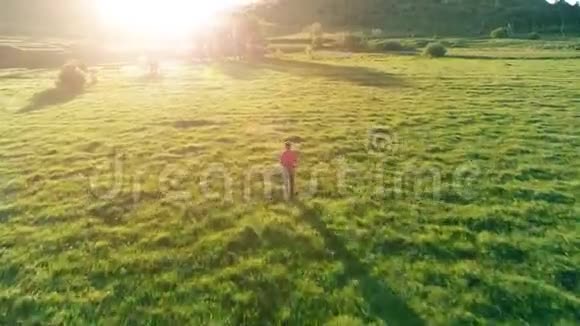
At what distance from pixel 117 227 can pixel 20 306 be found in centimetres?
367

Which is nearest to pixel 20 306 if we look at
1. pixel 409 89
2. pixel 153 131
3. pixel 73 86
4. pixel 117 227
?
pixel 117 227

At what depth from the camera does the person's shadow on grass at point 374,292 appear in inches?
360


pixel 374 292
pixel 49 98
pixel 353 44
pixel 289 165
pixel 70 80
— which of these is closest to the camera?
pixel 374 292

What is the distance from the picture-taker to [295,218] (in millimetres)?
13352

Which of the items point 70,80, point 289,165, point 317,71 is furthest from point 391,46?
point 289,165

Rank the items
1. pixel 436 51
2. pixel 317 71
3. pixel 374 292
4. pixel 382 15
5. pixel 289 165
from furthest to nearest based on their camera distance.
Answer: pixel 382 15 → pixel 436 51 → pixel 317 71 → pixel 289 165 → pixel 374 292

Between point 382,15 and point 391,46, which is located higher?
point 382,15

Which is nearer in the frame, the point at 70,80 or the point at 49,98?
the point at 49,98

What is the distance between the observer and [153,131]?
2448 centimetres

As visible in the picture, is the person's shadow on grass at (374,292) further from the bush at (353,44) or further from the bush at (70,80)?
the bush at (353,44)

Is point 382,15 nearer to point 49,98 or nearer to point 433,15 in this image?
point 433,15

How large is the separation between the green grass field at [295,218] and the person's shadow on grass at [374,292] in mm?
38

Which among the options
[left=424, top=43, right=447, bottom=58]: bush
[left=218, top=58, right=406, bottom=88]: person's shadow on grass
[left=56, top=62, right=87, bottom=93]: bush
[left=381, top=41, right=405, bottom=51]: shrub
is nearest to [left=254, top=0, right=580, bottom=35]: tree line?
[left=381, top=41, right=405, bottom=51]: shrub

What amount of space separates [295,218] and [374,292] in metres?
4.05
